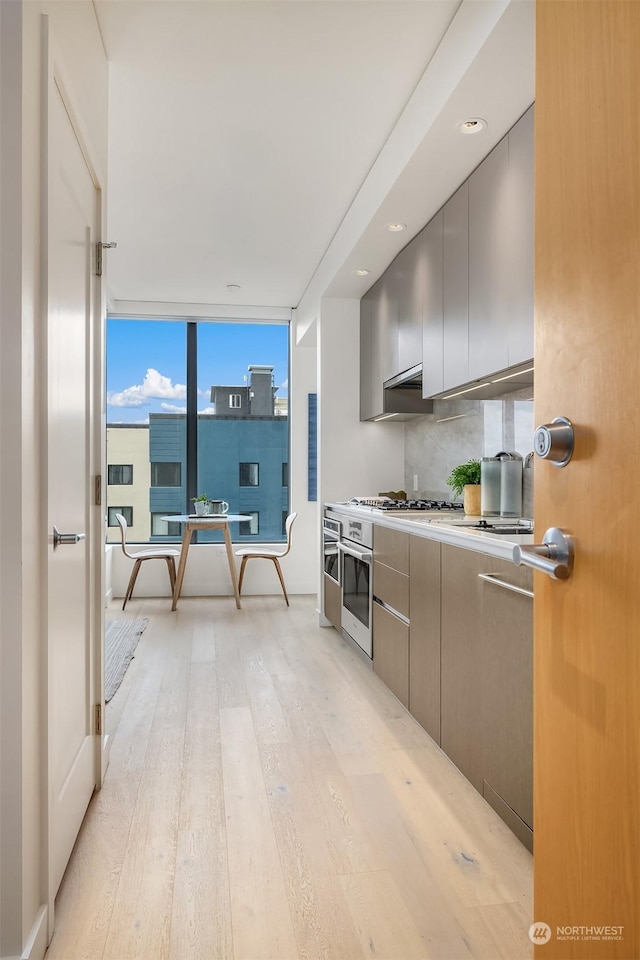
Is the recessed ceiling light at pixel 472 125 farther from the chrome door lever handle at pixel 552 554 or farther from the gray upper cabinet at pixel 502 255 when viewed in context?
the chrome door lever handle at pixel 552 554

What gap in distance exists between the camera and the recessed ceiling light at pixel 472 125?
239 cm

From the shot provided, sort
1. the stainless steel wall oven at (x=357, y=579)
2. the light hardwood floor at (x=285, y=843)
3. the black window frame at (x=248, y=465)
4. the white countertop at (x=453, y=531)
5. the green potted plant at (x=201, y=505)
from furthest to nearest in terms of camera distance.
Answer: the black window frame at (x=248, y=465) < the green potted plant at (x=201, y=505) < the stainless steel wall oven at (x=357, y=579) < the white countertop at (x=453, y=531) < the light hardwood floor at (x=285, y=843)

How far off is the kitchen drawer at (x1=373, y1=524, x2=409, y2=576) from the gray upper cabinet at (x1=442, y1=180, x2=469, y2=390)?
747mm

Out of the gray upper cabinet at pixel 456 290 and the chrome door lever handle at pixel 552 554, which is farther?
the gray upper cabinet at pixel 456 290

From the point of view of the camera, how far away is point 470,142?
255cm

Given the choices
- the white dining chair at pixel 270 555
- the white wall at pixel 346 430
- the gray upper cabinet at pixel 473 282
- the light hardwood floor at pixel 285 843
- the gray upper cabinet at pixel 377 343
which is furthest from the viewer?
the white dining chair at pixel 270 555

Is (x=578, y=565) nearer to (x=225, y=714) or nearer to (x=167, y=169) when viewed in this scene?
(x=225, y=714)

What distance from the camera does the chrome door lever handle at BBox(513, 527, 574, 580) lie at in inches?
35.3

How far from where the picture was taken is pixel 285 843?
6.16 feet

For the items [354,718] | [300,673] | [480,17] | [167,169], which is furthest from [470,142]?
[300,673]

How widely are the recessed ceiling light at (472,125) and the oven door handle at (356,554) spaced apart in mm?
2009

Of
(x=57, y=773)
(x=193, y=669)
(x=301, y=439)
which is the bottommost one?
(x=193, y=669)

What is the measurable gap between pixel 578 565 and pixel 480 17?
6.38 ft
